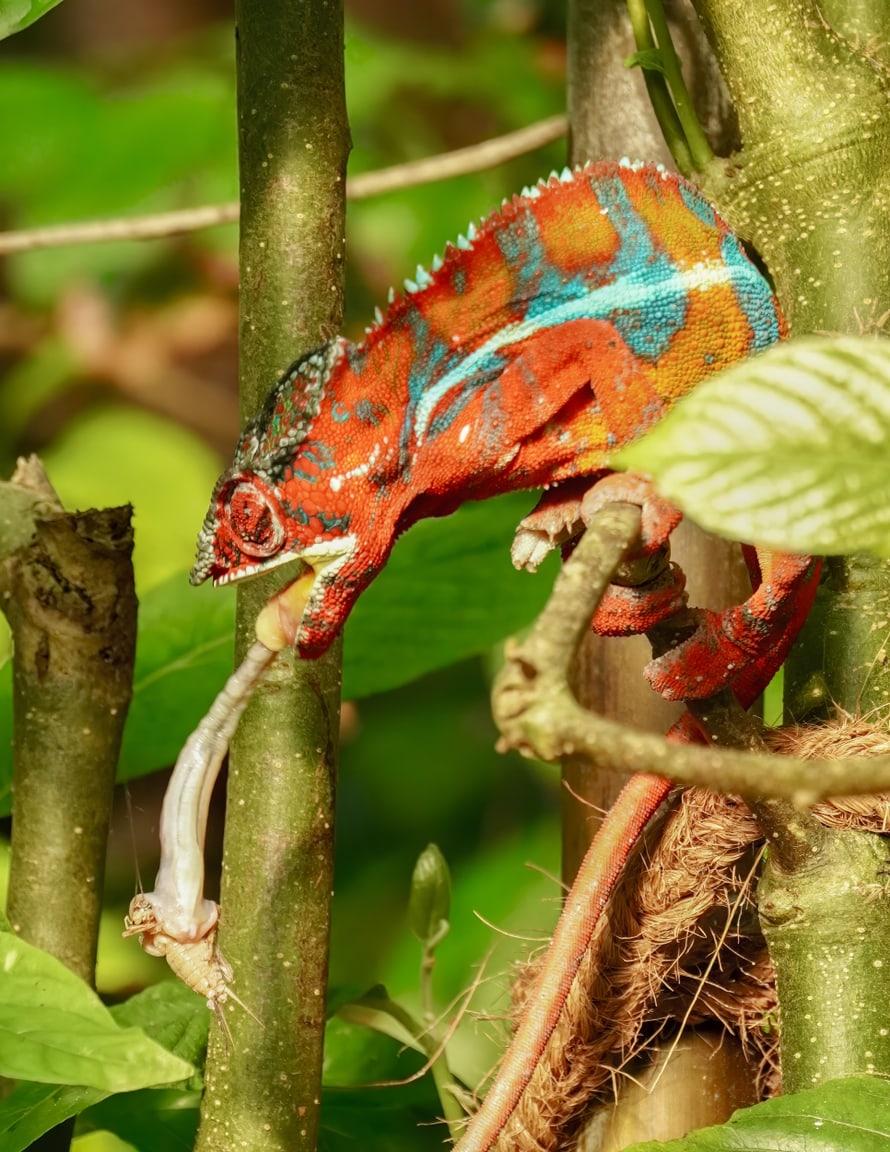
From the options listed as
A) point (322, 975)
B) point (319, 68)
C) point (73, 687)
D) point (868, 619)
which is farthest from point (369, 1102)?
point (319, 68)

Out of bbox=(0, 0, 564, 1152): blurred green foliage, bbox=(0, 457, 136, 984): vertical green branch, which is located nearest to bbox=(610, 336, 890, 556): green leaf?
bbox=(0, 457, 136, 984): vertical green branch

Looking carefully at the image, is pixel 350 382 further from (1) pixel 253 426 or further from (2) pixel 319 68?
(2) pixel 319 68

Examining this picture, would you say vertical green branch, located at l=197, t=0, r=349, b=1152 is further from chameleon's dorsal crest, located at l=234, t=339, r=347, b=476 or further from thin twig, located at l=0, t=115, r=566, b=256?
thin twig, located at l=0, t=115, r=566, b=256

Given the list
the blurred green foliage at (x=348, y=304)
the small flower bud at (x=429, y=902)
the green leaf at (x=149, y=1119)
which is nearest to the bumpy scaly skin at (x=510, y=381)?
the small flower bud at (x=429, y=902)

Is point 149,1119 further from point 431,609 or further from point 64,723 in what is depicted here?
point 431,609

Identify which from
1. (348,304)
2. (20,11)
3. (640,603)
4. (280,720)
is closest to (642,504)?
(640,603)

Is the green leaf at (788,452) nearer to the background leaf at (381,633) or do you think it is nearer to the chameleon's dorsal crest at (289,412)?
the chameleon's dorsal crest at (289,412)
